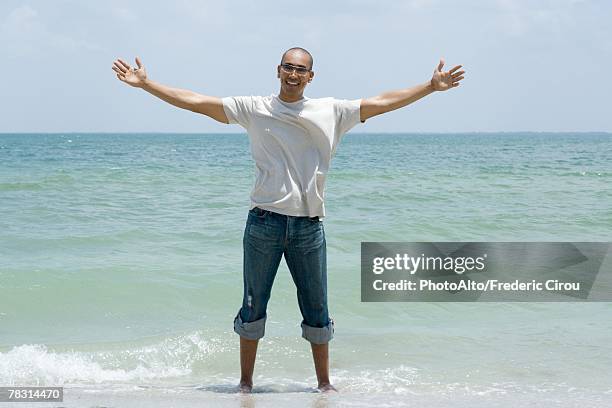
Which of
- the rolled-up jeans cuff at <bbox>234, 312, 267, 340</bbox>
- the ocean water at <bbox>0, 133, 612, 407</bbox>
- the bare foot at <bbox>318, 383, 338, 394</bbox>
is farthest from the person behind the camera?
the ocean water at <bbox>0, 133, 612, 407</bbox>

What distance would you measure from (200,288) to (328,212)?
7.41 m

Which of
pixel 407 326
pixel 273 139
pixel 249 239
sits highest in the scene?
pixel 273 139

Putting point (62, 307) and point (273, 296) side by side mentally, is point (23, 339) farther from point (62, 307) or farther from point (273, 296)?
point (273, 296)

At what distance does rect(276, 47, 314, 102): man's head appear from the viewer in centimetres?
427

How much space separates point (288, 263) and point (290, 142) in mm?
672

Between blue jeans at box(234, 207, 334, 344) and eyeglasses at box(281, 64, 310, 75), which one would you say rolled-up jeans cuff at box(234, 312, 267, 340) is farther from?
eyeglasses at box(281, 64, 310, 75)

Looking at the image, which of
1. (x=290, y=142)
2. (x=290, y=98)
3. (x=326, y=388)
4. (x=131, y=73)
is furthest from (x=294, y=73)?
(x=326, y=388)

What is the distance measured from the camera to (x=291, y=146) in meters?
4.28

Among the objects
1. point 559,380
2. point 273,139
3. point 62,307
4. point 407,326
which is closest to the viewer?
point 273,139

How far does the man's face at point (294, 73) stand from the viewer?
4.27m

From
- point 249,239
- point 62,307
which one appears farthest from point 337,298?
point 249,239

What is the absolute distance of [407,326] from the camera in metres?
7.36

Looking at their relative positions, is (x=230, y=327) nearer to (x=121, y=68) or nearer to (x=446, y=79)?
(x=121, y=68)

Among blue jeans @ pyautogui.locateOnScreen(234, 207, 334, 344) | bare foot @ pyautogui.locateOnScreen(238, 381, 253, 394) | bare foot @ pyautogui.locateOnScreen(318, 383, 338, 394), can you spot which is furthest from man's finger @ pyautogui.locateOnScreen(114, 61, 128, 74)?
bare foot @ pyautogui.locateOnScreen(318, 383, 338, 394)
